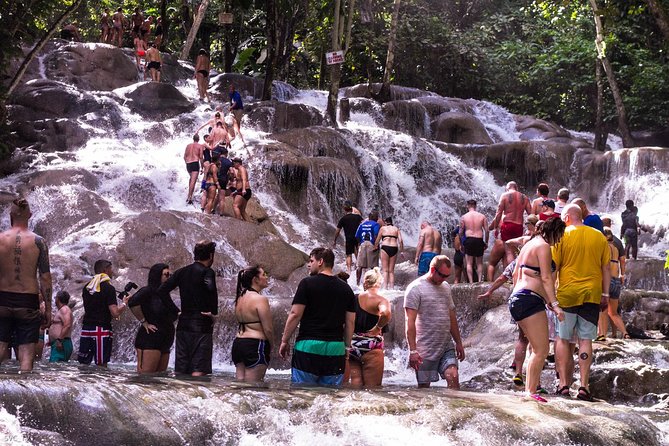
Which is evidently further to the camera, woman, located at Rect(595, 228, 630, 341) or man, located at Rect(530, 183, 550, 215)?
man, located at Rect(530, 183, 550, 215)

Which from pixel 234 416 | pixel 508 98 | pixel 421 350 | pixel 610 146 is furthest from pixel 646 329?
pixel 508 98

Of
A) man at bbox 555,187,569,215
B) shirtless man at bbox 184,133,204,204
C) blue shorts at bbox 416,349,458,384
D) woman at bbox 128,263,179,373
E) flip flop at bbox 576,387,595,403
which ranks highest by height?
shirtless man at bbox 184,133,204,204

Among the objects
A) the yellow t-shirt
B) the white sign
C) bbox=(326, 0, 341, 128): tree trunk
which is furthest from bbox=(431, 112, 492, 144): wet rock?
the yellow t-shirt

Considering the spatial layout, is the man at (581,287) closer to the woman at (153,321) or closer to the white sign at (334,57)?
the woman at (153,321)

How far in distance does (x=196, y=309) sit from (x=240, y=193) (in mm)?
10833

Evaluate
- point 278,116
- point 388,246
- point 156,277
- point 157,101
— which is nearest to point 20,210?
point 156,277

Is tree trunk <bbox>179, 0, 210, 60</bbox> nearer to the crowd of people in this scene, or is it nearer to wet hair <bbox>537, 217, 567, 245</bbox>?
the crowd of people

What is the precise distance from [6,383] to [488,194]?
20783 millimetres

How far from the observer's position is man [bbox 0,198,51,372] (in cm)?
833

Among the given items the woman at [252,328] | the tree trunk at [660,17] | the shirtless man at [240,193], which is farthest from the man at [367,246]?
the woman at [252,328]

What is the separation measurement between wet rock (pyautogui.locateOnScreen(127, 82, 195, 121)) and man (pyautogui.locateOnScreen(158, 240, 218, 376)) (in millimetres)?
18754

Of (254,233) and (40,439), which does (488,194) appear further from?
(40,439)

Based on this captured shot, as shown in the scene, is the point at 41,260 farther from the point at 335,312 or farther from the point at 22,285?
the point at 335,312

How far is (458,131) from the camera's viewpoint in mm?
30641
